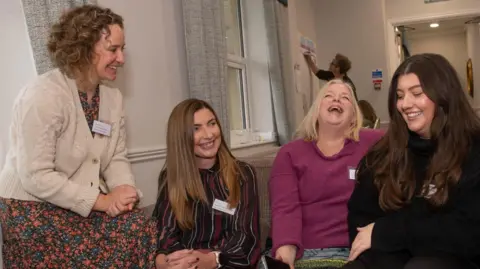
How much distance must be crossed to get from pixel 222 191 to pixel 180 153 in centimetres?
21

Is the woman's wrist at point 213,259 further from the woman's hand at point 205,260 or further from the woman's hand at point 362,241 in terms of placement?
the woman's hand at point 362,241

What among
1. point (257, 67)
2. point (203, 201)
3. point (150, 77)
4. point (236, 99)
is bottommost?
point (203, 201)

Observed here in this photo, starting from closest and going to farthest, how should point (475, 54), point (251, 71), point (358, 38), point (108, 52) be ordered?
point (108, 52) < point (251, 71) < point (358, 38) < point (475, 54)

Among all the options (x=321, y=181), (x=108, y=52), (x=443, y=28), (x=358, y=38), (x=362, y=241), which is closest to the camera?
(x=362, y=241)

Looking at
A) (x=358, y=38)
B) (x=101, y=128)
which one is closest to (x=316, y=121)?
(x=101, y=128)

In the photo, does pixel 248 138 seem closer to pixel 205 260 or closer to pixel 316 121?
pixel 316 121

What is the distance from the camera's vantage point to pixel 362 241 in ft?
5.41

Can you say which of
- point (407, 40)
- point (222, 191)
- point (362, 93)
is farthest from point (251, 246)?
point (407, 40)

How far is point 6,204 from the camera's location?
162 cm

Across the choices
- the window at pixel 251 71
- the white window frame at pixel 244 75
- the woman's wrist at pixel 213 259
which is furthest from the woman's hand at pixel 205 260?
the white window frame at pixel 244 75

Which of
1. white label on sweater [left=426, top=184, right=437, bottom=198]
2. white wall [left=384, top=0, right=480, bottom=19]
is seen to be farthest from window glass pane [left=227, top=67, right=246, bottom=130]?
white wall [left=384, top=0, right=480, bottom=19]

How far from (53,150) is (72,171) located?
0.40ft

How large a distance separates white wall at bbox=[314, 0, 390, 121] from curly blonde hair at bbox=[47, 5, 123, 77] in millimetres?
5112

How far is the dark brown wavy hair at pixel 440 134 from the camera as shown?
155 cm
